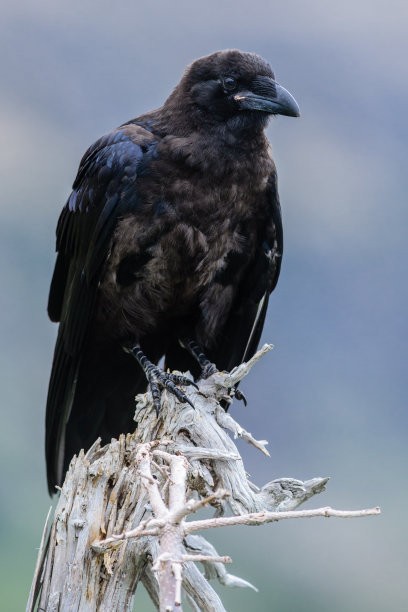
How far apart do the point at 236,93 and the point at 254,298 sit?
3.78ft

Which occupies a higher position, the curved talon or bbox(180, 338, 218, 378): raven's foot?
bbox(180, 338, 218, 378): raven's foot

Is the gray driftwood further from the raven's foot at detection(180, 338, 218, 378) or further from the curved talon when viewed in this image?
the raven's foot at detection(180, 338, 218, 378)

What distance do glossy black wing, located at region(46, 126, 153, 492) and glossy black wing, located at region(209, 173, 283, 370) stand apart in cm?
79

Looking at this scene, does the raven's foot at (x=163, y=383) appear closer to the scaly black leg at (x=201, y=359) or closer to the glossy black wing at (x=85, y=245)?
the scaly black leg at (x=201, y=359)

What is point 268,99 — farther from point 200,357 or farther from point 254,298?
point 200,357

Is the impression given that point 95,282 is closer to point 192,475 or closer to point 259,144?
point 259,144

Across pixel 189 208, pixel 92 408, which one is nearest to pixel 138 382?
pixel 92 408

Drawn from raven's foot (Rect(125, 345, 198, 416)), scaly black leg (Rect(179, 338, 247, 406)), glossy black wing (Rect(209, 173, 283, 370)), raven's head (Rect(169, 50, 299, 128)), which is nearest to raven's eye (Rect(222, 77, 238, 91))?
raven's head (Rect(169, 50, 299, 128))

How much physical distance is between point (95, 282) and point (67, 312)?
260 millimetres

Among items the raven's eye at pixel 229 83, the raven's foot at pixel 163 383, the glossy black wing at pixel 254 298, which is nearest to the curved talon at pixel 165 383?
the raven's foot at pixel 163 383

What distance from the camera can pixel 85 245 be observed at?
5.07m

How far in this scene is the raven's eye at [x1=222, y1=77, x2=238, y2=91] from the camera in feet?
16.4

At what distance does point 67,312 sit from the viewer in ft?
16.6

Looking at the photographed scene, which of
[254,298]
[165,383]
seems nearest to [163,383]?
[165,383]
